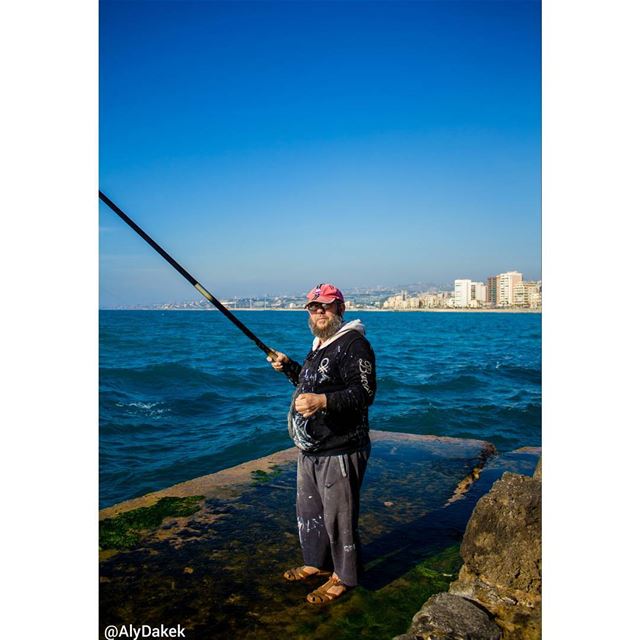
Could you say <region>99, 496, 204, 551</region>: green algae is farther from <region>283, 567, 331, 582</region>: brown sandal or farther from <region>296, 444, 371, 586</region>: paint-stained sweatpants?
<region>296, 444, 371, 586</region>: paint-stained sweatpants

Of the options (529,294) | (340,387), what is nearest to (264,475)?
(340,387)

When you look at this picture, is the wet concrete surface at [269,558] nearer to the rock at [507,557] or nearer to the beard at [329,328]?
the rock at [507,557]

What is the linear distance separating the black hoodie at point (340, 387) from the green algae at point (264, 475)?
2.23 metres

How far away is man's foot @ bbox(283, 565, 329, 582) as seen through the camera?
3742mm

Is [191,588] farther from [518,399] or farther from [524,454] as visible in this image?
[518,399]

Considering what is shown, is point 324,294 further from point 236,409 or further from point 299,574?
point 236,409

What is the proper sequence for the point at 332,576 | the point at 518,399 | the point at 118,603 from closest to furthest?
1. the point at 118,603
2. the point at 332,576
3. the point at 518,399

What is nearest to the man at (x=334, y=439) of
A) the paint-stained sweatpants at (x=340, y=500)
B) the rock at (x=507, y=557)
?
the paint-stained sweatpants at (x=340, y=500)

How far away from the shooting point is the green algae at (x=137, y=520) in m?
4.22

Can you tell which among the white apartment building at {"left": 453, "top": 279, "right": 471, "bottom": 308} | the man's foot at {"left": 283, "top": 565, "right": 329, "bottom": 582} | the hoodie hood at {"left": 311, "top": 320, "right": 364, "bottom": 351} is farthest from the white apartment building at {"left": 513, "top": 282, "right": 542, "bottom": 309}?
the white apartment building at {"left": 453, "top": 279, "right": 471, "bottom": 308}
